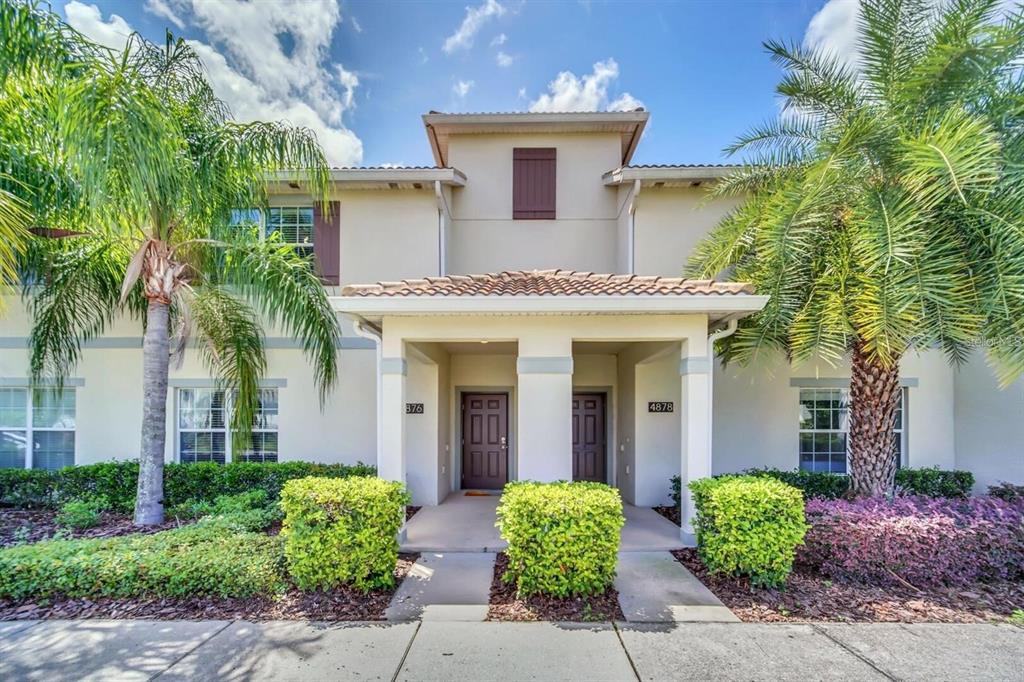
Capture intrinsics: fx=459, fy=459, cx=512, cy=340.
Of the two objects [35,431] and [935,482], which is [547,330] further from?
[35,431]

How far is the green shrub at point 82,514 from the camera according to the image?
23.4 ft

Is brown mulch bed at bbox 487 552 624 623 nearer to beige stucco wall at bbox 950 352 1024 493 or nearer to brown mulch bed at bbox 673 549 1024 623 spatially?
brown mulch bed at bbox 673 549 1024 623

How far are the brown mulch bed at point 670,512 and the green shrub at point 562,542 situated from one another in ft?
11.9

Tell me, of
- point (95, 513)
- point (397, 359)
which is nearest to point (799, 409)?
point (397, 359)

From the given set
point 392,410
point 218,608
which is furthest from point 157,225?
point 218,608

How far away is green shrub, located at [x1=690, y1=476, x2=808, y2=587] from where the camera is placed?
539 cm

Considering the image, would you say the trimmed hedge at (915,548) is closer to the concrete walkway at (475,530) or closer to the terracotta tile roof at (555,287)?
the concrete walkway at (475,530)

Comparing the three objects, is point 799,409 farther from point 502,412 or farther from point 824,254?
point 502,412

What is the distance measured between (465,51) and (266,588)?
12.4 metres

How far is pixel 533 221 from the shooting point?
1098 cm

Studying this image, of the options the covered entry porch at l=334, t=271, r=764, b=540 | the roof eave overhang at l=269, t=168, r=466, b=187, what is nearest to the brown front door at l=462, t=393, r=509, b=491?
the covered entry porch at l=334, t=271, r=764, b=540

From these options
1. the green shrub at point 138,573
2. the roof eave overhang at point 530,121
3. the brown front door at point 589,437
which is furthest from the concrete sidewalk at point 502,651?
the roof eave overhang at point 530,121

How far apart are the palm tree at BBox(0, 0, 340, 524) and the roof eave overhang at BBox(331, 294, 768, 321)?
72.7 inches

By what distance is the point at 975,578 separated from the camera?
5.66 meters
